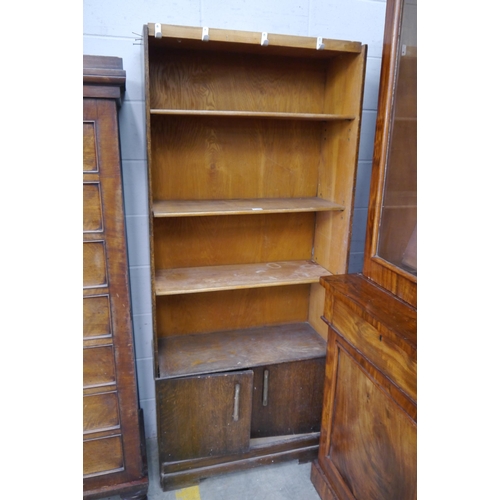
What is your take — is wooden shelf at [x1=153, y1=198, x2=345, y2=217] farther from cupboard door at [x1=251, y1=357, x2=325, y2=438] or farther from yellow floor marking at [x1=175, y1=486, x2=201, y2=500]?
yellow floor marking at [x1=175, y1=486, x2=201, y2=500]

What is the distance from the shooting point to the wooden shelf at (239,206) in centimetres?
151

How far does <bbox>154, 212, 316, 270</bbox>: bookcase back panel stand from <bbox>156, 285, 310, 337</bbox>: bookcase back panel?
0.53 feet

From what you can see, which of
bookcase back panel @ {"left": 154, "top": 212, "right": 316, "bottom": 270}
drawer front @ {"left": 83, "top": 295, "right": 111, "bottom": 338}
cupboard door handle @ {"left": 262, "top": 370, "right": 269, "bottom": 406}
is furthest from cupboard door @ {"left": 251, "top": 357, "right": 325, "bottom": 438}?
drawer front @ {"left": 83, "top": 295, "right": 111, "bottom": 338}

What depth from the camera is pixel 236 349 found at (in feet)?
5.96

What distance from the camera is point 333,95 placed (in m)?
1.75

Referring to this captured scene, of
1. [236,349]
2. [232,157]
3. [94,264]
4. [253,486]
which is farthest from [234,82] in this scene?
[253,486]

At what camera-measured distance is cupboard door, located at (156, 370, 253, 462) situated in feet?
5.35

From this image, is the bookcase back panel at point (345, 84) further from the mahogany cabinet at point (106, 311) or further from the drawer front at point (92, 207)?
the drawer front at point (92, 207)

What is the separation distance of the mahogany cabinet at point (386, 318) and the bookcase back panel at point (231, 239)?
1.68 feet

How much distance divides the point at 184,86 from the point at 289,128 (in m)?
0.50

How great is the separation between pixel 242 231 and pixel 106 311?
0.74 m
